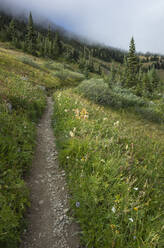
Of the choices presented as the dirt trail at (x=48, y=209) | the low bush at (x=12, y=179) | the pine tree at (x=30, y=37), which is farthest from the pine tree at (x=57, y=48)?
the dirt trail at (x=48, y=209)

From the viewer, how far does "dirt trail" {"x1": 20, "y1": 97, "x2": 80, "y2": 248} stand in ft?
9.00

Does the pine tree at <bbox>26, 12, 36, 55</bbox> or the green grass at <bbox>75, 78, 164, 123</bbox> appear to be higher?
the pine tree at <bbox>26, 12, 36, 55</bbox>

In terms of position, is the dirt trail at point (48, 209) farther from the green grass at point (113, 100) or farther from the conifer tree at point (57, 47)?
the conifer tree at point (57, 47)

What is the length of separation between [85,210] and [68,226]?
46 centimetres

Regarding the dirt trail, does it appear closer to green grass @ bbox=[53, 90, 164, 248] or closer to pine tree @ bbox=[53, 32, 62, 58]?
green grass @ bbox=[53, 90, 164, 248]

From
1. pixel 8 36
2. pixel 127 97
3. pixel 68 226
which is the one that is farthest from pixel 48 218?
pixel 8 36

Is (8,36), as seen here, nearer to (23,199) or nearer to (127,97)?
(127,97)

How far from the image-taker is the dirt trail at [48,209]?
2.74 metres

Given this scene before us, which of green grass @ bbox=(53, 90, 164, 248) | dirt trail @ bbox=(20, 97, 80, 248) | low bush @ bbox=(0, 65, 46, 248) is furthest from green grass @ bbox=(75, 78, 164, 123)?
dirt trail @ bbox=(20, 97, 80, 248)

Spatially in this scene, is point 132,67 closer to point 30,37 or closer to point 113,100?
point 113,100

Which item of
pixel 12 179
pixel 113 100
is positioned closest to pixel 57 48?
Answer: pixel 113 100

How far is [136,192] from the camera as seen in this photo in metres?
3.44

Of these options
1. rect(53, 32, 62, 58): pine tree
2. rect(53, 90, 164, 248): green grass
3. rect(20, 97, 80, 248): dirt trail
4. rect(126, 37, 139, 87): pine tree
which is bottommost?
rect(20, 97, 80, 248): dirt trail

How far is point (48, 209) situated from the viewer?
11.0 feet
